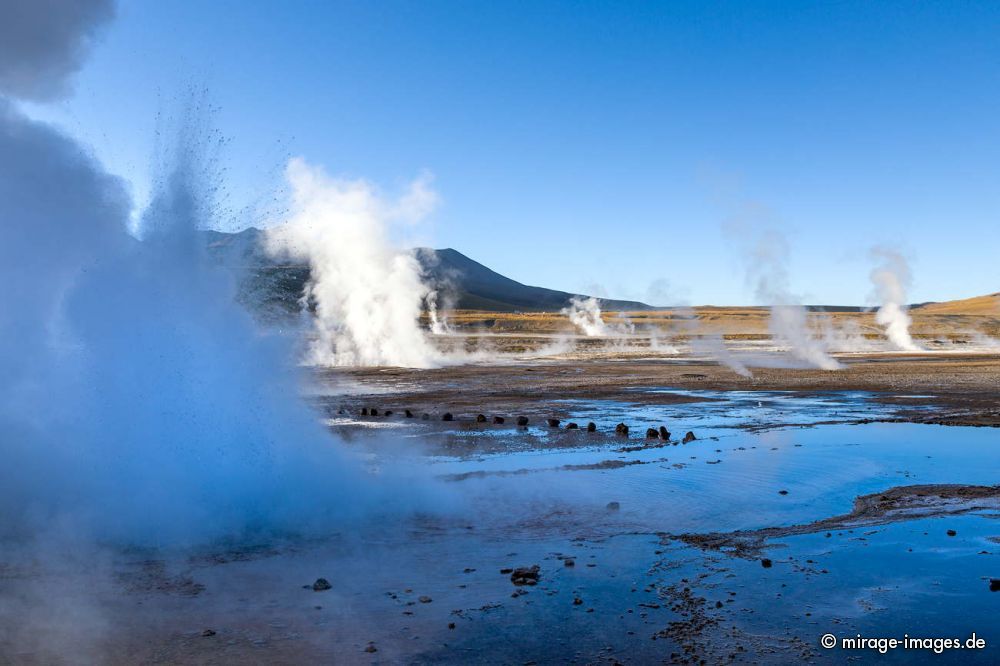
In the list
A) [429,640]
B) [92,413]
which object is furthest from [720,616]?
[92,413]

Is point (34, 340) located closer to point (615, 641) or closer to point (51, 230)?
point (51, 230)

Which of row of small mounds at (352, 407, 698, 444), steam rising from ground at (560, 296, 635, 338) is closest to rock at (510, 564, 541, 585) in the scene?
row of small mounds at (352, 407, 698, 444)

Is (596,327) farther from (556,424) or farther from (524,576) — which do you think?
(524,576)

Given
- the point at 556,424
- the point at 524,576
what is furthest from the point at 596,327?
the point at 524,576

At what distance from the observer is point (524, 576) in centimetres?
816

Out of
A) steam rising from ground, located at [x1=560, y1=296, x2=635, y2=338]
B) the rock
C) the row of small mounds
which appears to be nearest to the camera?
the rock

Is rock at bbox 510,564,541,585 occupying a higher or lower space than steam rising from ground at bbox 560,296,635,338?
lower

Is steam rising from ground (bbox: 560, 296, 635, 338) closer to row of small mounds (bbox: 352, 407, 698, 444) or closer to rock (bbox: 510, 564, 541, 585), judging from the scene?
row of small mounds (bbox: 352, 407, 698, 444)

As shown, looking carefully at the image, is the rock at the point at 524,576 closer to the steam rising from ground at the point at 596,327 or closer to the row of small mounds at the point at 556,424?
the row of small mounds at the point at 556,424

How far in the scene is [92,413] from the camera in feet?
34.9

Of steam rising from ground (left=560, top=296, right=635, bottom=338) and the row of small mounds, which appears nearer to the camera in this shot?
the row of small mounds

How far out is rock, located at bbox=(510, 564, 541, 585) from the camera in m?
8.03

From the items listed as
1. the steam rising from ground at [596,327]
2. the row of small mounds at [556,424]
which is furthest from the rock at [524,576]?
the steam rising from ground at [596,327]

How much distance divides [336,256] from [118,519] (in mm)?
46146
